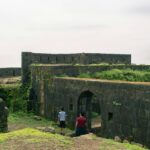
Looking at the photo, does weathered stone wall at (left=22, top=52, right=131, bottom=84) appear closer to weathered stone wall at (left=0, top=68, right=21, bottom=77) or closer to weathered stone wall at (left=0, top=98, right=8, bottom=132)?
weathered stone wall at (left=0, top=68, right=21, bottom=77)

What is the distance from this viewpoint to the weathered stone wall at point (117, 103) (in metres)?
13.6

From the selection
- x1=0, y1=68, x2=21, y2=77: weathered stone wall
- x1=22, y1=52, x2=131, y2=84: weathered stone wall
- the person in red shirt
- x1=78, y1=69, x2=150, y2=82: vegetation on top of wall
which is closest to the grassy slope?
the person in red shirt

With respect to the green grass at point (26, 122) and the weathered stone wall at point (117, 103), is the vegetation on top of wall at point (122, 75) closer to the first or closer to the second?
the weathered stone wall at point (117, 103)

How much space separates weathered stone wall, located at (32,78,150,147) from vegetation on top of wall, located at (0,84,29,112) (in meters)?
2.71

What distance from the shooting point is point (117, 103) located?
14688 millimetres

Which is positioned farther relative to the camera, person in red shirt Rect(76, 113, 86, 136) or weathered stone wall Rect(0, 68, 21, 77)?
weathered stone wall Rect(0, 68, 21, 77)

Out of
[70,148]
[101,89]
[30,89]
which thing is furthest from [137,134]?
[30,89]

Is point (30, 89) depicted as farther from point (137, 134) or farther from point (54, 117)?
point (137, 134)

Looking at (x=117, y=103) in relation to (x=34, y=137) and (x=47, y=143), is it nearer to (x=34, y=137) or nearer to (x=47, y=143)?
(x=34, y=137)

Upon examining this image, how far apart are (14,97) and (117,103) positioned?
804 centimetres

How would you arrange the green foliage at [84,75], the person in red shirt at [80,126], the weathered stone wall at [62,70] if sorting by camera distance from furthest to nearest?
the green foliage at [84,75], the weathered stone wall at [62,70], the person in red shirt at [80,126]

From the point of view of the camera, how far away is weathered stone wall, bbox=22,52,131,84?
73.6 feet

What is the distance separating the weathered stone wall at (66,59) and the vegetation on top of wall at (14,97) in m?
0.91

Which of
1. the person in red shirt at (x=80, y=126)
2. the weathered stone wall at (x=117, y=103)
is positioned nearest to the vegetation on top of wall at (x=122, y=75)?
the weathered stone wall at (x=117, y=103)
